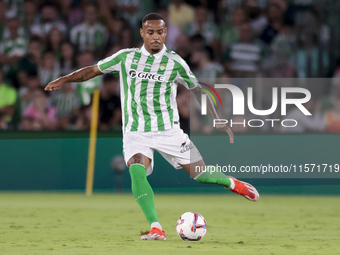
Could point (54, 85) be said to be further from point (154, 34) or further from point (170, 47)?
point (170, 47)

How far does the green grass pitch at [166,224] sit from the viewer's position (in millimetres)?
5664

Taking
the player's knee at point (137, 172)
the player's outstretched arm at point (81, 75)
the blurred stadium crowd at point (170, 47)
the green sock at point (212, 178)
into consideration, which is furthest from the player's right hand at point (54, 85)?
the blurred stadium crowd at point (170, 47)

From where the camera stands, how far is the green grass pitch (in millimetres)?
5664

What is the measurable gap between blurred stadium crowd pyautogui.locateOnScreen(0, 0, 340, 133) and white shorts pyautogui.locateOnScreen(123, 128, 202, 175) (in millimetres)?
4921

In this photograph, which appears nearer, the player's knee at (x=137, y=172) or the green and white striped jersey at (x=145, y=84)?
the player's knee at (x=137, y=172)

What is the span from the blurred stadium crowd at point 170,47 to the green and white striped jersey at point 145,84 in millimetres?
4963

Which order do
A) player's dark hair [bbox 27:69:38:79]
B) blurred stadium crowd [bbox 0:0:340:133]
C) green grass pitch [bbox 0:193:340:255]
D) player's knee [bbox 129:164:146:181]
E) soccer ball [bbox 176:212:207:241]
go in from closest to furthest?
green grass pitch [bbox 0:193:340:255] < soccer ball [bbox 176:212:207:241] < player's knee [bbox 129:164:146:181] < blurred stadium crowd [bbox 0:0:340:133] < player's dark hair [bbox 27:69:38:79]

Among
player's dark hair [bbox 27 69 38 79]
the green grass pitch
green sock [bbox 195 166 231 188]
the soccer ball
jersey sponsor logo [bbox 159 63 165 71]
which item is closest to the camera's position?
the green grass pitch

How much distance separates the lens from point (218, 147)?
37.6 feet

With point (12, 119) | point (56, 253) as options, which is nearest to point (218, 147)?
point (12, 119)

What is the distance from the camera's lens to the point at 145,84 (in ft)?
21.3

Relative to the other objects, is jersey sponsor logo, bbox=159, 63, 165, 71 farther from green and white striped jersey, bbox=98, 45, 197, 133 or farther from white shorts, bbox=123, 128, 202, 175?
white shorts, bbox=123, 128, 202, 175

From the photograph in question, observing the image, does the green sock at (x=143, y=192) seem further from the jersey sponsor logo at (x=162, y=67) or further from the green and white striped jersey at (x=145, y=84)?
the jersey sponsor logo at (x=162, y=67)

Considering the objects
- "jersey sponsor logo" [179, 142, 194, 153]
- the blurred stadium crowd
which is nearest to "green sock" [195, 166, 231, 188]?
"jersey sponsor logo" [179, 142, 194, 153]
